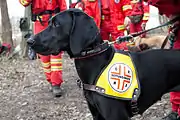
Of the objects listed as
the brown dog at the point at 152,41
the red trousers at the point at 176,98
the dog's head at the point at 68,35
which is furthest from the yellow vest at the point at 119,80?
the brown dog at the point at 152,41

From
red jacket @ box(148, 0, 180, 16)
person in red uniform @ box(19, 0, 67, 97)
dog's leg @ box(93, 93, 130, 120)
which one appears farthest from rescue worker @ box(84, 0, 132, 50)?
dog's leg @ box(93, 93, 130, 120)

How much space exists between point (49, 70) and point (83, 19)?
3023 mm

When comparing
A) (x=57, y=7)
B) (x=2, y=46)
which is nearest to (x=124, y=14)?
(x=57, y=7)

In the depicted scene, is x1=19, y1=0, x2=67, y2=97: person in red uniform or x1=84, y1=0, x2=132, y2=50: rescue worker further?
x1=19, y1=0, x2=67, y2=97: person in red uniform

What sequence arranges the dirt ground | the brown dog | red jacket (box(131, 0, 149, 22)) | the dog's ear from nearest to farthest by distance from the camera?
the dog's ear < the dirt ground < red jacket (box(131, 0, 149, 22)) < the brown dog

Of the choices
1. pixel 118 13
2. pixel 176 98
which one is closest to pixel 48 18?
pixel 118 13

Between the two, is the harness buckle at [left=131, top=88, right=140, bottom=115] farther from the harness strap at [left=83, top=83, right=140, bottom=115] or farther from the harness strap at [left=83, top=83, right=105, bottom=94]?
the harness strap at [left=83, top=83, right=105, bottom=94]

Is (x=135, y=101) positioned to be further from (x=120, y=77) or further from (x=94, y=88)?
(x=94, y=88)

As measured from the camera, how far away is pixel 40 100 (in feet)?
18.6

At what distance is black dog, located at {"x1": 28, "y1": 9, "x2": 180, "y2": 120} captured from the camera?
3055 mm

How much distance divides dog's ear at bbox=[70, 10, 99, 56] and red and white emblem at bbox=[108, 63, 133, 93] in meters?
0.35

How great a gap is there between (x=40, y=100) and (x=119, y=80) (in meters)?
2.84

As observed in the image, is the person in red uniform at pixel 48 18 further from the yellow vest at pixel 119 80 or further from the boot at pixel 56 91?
the yellow vest at pixel 119 80

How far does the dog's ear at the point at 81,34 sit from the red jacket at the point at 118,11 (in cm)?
241
